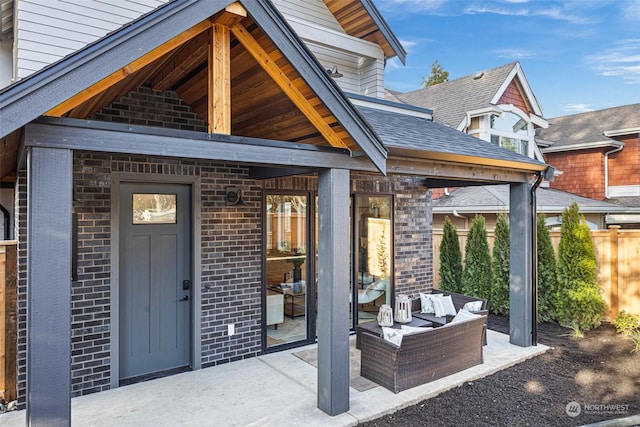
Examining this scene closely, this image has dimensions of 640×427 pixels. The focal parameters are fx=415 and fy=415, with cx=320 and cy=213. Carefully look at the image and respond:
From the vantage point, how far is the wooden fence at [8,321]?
424cm

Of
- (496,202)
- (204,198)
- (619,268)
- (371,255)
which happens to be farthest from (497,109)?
(204,198)

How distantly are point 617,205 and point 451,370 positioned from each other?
11.9 meters

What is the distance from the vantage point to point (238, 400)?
14.6ft

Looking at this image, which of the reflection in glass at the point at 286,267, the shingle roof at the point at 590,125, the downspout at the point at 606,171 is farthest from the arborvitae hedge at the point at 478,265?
the shingle roof at the point at 590,125

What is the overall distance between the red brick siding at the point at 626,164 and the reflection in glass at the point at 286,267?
1394cm

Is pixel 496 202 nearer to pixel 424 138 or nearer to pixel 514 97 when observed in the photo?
pixel 514 97

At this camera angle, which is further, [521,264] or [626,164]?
[626,164]

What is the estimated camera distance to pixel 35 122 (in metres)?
2.67

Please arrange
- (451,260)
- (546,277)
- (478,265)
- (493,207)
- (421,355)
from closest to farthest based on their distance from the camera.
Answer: (421,355)
(546,277)
(478,265)
(451,260)
(493,207)

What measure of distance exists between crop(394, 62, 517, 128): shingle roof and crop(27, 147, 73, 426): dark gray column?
12.3 meters

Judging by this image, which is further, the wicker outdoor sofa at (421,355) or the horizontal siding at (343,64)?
the horizontal siding at (343,64)

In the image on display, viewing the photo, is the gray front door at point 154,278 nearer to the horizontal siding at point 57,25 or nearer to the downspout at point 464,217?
the horizontal siding at point 57,25

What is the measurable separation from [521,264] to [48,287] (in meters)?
5.98

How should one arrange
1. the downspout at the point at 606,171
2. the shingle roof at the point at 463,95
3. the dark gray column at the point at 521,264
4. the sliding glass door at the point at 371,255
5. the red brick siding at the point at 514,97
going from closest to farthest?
the dark gray column at the point at 521,264 → the sliding glass door at the point at 371,255 → the shingle roof at the point at 463,95 → the red brick siding at the point at 514,97 → the downspout at the point at 606,171
